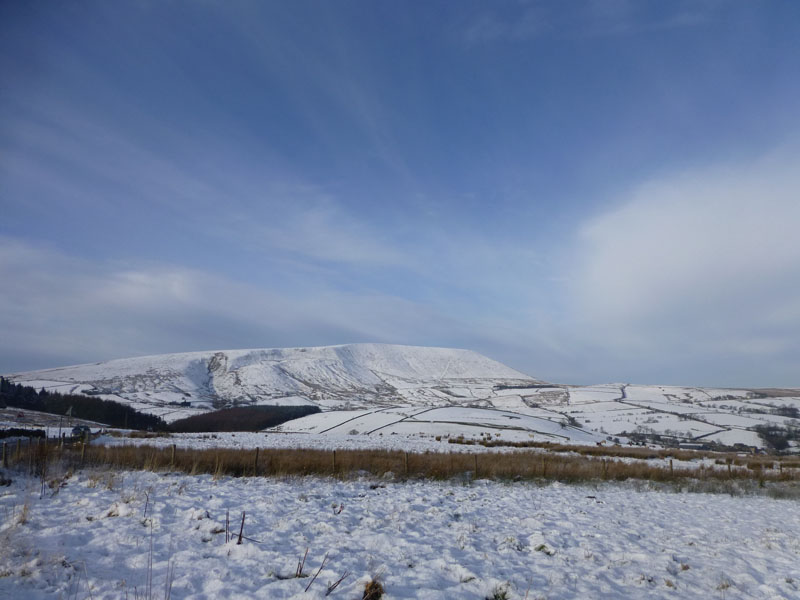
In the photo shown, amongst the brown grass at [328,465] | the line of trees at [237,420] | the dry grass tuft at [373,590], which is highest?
the dry grass tuft at [373,590]

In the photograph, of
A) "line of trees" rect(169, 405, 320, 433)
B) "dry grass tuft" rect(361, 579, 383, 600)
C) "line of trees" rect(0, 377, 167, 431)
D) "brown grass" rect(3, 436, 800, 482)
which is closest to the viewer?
"dry grass tuft" rect(361, 579, 383, 600)

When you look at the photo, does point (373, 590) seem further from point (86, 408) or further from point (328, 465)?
point (86, 408)

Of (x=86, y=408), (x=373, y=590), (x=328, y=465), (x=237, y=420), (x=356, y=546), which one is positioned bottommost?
(x=237, y=420)

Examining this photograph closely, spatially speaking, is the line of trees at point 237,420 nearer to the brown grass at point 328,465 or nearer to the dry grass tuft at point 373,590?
the brown grass at point 328,465

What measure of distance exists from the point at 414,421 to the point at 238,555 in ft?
234

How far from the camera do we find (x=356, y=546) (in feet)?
28.2

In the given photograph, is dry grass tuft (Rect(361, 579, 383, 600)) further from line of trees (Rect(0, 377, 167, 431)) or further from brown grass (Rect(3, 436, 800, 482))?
line of trees (Rect(0, 377, 167, 431))

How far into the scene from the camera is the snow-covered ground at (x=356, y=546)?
662 cm

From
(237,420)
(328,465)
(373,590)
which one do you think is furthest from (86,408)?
(373,590)

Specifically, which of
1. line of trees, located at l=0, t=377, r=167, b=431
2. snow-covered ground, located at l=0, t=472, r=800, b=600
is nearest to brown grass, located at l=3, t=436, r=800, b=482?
snow-covered ground, located at l=0, t=472, r=800, b=600

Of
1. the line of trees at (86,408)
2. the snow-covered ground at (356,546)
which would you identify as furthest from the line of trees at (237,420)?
the snow-covered ground at (356,546)

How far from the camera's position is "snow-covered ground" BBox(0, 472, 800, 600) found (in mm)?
6621

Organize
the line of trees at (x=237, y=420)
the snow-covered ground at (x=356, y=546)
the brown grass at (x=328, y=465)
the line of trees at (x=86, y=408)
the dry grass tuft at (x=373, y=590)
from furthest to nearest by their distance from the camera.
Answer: the line of trees at (x=237, y=420)
the line of trees at (x=86, y=408)
the brown grass at (x=328, y=465)
the snow-covered ground at (x=356, y=546)
the dry grass tuft at (x=373, y=590)

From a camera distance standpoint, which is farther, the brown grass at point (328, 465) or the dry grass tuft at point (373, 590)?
the brown grass at point (328, 465)
